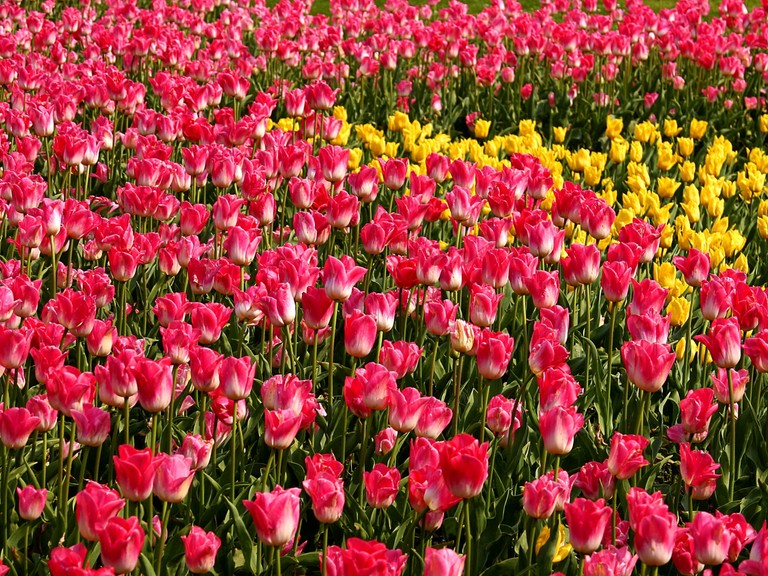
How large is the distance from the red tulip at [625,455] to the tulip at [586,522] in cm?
33

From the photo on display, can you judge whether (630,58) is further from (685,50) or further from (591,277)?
(591,277)

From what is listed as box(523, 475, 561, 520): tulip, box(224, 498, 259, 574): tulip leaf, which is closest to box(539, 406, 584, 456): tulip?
box(523, 475, 561, 520): tulip

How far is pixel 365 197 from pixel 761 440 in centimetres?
187

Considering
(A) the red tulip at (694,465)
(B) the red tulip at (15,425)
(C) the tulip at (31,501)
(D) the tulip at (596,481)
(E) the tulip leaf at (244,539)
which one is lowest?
(E) the tulip leaf at (244,539)

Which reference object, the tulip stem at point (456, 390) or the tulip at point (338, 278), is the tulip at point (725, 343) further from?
the tulip at point (338, 278)

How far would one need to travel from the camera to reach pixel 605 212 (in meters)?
3.69

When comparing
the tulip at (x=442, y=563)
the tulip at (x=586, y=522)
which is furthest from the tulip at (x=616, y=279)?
the tulip at (x=442, y=563)

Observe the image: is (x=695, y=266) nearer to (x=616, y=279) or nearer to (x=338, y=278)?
(x=616, y=279)

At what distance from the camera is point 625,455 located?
2.33 metres

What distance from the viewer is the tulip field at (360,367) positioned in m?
2.15

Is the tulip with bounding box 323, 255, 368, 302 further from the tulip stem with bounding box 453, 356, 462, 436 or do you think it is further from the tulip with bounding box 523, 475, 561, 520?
the tulip with bounding box 523, 475, 561, 520

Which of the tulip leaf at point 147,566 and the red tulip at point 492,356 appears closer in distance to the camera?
the tulip leaf at point 147,566

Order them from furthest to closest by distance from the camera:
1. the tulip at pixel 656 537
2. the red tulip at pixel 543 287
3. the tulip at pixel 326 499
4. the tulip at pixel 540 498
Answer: the red tulip at pixel 543 287
the tulip at pixel 540 498
the tulip at pixel 326 499
the tulip at pixel 656 537

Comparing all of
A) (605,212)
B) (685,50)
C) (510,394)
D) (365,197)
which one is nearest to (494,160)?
(365,197)
